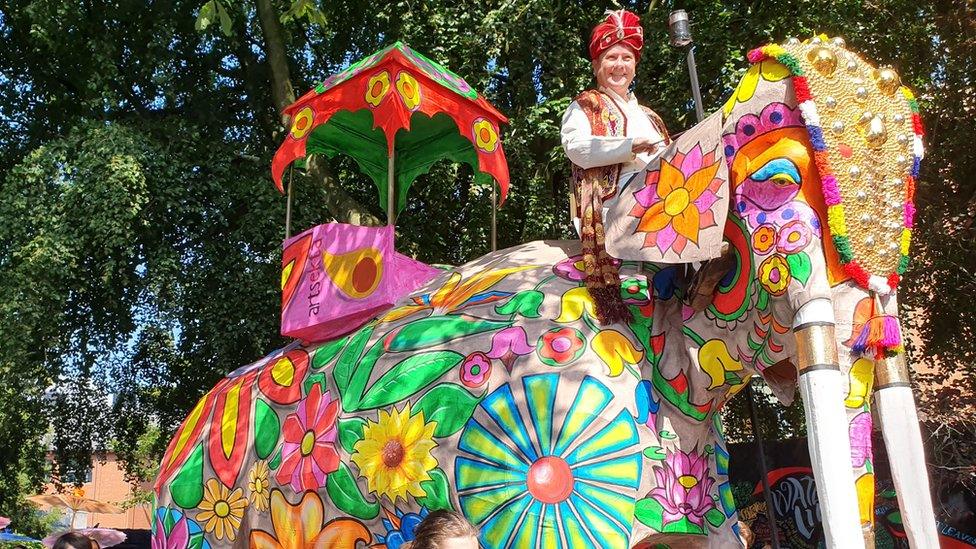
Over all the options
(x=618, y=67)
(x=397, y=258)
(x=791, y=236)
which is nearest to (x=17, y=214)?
(x=397, y=258)

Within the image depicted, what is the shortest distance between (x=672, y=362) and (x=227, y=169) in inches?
303

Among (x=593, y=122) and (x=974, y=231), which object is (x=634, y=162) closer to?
(x=593, y=122)

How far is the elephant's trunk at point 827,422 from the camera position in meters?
3.60

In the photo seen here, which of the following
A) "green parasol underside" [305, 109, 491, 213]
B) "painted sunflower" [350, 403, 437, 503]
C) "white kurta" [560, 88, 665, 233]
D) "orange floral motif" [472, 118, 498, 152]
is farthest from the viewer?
"green parasol underside" [305, 109, 491, 213]

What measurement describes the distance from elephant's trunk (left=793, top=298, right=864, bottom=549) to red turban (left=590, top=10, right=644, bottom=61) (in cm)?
175

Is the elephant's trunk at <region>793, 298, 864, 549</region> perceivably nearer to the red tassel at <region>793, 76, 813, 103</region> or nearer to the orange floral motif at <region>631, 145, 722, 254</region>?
the orange floral motif at <region>631, 145, 722, 254</region>

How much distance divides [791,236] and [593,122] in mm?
1166

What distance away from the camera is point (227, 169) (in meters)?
11.0

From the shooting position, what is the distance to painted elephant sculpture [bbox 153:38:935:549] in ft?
12.7

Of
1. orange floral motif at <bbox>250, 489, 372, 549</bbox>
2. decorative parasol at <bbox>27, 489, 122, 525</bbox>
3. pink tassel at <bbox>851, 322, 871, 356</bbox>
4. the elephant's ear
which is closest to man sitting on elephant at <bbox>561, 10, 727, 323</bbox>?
the elephant's ear

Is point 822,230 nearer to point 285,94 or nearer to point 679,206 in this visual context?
point 679,206

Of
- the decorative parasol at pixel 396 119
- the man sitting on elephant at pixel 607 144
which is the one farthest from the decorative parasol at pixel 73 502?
the man sitting on elephant at pixel 607 144

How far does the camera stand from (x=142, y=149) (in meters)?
10.4

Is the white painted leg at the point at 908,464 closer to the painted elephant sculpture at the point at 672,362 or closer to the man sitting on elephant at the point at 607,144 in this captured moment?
the painted elephant sculpture at the point at 672,362
